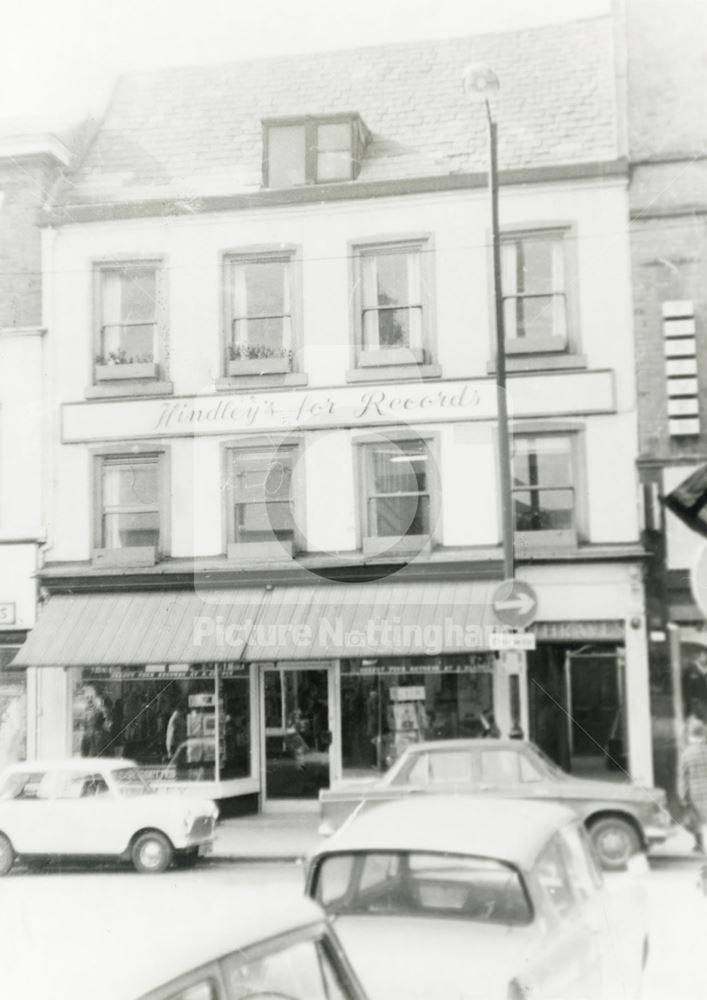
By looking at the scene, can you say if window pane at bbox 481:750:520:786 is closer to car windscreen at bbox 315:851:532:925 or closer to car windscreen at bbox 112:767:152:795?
car windscreen at bbox 315:851:532:925

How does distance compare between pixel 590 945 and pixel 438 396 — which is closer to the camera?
pixel 590 945

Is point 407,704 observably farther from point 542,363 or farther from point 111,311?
point 111,311

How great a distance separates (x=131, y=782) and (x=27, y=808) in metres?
0.39

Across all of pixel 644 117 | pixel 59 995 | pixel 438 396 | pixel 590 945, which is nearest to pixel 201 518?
pixel 438 396

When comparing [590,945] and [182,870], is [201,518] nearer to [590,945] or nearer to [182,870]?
[182,870]

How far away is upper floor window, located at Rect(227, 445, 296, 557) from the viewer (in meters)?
3.47

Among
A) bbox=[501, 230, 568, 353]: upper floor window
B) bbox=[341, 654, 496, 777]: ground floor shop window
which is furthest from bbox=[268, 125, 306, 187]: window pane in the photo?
bbox=[341, 654, 496, 777]: ground floor shop window

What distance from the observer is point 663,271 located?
3.48 metres

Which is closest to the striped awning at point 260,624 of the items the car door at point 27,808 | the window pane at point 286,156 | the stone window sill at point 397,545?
the stone window sill at point 397,545

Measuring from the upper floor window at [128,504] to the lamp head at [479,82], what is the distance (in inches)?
72.0

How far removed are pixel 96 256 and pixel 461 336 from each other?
1.42 meters

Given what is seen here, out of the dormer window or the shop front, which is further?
the dormer window

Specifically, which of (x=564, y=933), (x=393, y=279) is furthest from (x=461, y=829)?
(x=393, y=279)

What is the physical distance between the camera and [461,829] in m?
2.64
